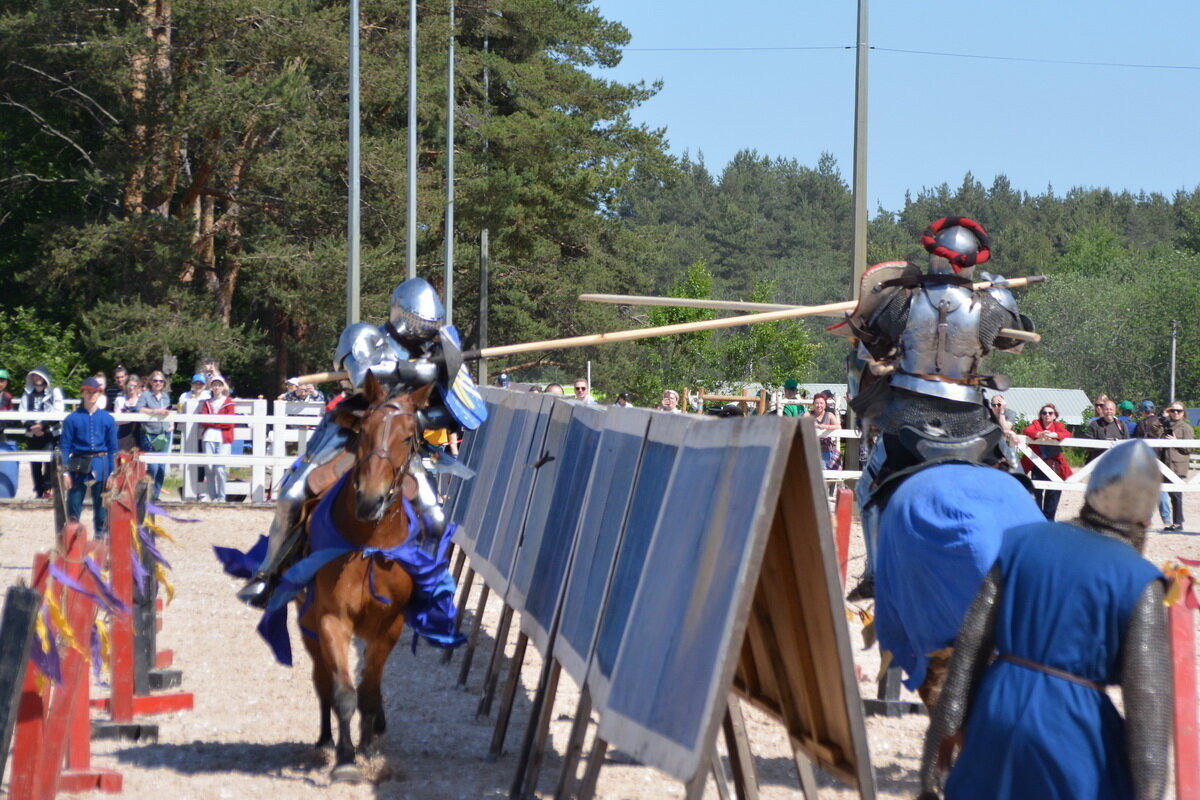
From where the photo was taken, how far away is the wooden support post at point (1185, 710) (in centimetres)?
489

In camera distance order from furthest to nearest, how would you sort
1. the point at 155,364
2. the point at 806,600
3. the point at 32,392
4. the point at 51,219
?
the point at 51,219 → the point at 155,364 → the point at 32,392 → the point at 806,600

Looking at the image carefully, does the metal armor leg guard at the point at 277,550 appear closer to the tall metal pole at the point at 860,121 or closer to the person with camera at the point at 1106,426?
the tall metal pole at the point at 860,121

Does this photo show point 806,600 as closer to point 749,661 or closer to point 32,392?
point 749,661

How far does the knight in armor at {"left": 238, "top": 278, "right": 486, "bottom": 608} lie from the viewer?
7312mm

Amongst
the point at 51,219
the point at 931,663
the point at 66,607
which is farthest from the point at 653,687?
the point at 51,219

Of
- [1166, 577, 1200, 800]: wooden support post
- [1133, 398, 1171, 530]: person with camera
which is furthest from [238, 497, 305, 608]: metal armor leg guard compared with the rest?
[1133, 398, 1171, 530]: person with camera

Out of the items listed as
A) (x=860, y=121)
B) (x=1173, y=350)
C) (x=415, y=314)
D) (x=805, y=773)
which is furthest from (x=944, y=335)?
(x=1173, y=350)

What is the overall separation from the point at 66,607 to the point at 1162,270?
8415 cm

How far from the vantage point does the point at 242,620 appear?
11.8 meters

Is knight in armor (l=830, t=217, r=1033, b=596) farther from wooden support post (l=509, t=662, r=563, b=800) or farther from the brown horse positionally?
the brown horse

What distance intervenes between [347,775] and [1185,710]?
360 centimetres

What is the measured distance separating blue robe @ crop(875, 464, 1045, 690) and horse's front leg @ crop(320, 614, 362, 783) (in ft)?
7.94

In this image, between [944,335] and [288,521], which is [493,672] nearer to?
[288,521]

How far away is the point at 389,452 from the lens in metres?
6.76
